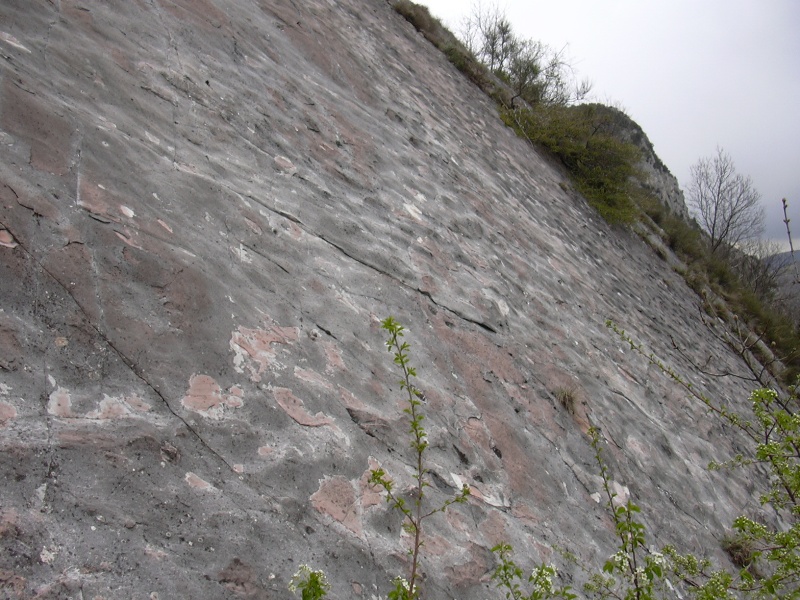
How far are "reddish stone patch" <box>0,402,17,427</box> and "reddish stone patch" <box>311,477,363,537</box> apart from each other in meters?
0.79

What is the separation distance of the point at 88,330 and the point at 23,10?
167 cm

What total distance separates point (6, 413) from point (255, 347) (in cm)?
80

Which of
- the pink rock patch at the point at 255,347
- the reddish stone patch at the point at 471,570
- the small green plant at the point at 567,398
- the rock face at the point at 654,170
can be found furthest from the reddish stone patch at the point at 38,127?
the rock face at the point at 654,170

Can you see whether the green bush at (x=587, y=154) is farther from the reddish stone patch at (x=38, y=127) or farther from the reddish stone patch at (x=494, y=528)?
the reddish stone patch at (x=38, y=127)

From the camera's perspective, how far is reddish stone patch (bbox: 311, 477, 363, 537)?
1754 millimetres

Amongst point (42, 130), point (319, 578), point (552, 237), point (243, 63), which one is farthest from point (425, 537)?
point (552, 237)

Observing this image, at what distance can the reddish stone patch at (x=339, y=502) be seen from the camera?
175cm

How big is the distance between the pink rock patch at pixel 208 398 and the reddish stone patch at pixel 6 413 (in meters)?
0.42

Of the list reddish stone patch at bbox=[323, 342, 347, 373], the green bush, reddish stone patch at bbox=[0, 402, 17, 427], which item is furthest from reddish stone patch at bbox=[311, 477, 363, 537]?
the green bush

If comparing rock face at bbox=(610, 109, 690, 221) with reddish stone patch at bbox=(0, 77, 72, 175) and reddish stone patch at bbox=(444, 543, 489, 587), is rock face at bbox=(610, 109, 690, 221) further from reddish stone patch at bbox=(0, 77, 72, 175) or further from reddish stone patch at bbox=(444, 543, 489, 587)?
reddish stone patch at bbox=(0, 77, 72, 175)

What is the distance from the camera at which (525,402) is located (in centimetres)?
312

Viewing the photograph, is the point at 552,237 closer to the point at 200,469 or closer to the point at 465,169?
the point at 465,169

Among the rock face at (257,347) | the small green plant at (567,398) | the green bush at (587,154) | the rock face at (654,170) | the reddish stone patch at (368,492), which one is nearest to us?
the rock face at (257,347)

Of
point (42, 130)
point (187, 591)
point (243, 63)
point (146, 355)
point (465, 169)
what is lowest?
point (187, 591)
